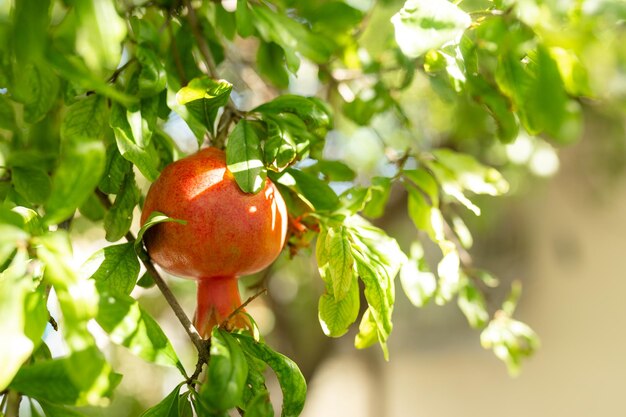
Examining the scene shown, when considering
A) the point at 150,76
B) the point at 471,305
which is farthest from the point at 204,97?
the point at 471,305

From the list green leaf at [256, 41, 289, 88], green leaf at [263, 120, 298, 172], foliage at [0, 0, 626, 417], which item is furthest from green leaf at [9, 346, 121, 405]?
green leaf at [256, 41, 289, 88]

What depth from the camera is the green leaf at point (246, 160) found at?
0.51 metres

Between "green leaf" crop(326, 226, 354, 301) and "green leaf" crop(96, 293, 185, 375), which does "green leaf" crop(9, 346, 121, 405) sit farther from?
"green leaf" crop(326, 226, 354, 301)

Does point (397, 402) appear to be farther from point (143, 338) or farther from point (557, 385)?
point (143, 338)

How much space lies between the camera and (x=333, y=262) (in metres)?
0.51

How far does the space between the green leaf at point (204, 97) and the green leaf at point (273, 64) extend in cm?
22

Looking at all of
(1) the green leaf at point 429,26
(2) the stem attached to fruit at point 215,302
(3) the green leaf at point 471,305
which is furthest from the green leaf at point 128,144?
(3) the green leaf at point 471,305

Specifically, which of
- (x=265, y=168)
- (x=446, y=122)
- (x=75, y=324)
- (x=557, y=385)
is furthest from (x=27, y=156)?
(x=557, y=385)

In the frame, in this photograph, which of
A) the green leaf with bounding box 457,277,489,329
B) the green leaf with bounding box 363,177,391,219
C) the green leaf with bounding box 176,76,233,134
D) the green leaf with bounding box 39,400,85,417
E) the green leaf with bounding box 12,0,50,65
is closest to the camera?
the green leaf with bounding box 12,0,50,65

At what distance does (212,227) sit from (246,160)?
57mm

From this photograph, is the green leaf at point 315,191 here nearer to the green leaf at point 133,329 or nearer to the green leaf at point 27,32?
the green leaf at point 133,329

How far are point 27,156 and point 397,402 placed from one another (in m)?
2.16

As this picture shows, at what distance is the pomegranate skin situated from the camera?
0.52 metres

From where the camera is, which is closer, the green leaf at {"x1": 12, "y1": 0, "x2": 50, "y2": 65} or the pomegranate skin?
the green leaf at {"x1": 12, "y1": 0, "x2": 50, "y2": 65}
